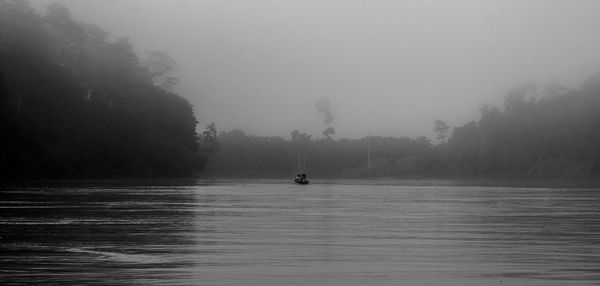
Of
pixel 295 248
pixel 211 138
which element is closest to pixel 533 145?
pixel 211 138

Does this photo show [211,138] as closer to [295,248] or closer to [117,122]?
[117,122]

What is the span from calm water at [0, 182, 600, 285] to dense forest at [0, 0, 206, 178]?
76.0 metres

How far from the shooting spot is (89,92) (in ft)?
474

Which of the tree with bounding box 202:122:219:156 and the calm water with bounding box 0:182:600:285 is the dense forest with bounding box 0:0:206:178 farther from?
the calm water with bounding box 0:182:600:285

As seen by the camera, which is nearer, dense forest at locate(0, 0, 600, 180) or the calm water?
the calm water

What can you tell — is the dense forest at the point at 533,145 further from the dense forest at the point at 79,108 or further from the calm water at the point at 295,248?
the calm water at the point at 295,248

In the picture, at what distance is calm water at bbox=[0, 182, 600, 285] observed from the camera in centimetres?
1686

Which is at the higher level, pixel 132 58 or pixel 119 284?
pixel 132 58

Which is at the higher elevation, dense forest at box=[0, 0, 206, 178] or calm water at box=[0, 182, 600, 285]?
dense forest at box=[0, 0, 206, 178]

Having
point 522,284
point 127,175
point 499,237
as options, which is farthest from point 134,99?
point 522,284

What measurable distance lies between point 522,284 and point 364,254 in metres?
5.56

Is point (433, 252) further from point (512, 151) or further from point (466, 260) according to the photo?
point (512, 151)

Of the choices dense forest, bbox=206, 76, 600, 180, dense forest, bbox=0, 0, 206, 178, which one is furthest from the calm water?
dense forest, bbox=206, 76, 600, 180

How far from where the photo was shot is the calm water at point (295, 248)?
16859 mm
